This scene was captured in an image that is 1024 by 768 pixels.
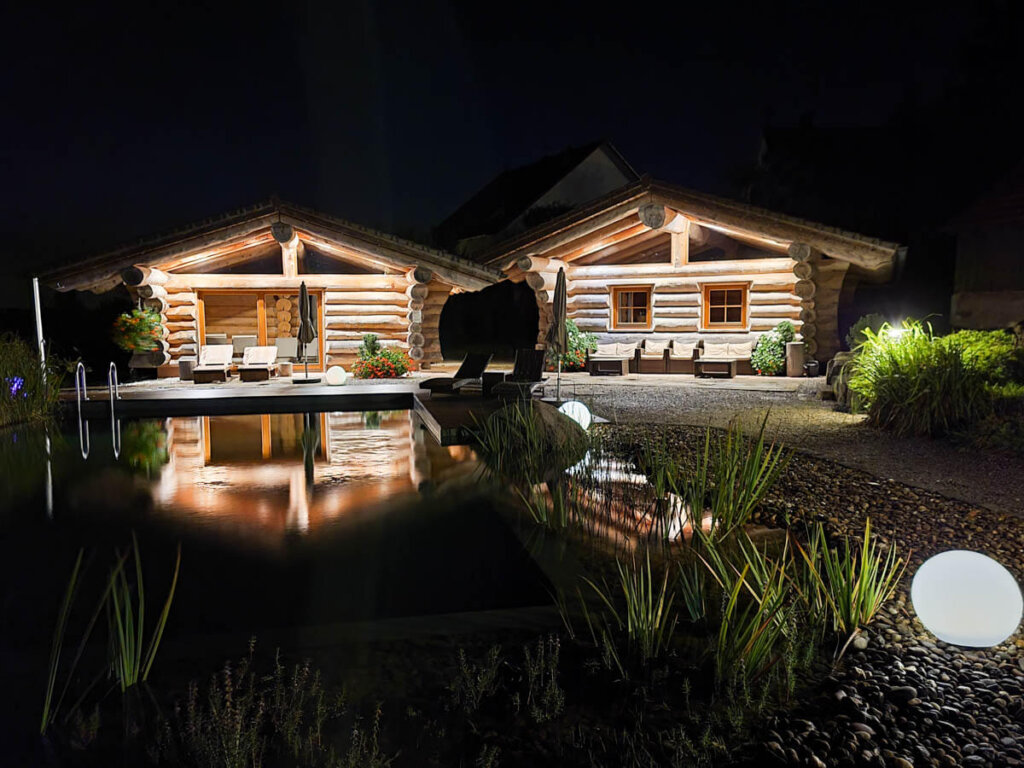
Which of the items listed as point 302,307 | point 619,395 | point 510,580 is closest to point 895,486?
point 510,580

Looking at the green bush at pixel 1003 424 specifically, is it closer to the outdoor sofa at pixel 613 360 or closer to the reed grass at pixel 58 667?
the reed grass at pixel 58 667

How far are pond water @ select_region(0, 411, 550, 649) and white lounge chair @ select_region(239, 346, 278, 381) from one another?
5988 millimetres

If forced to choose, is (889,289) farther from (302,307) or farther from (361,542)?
(361,542)

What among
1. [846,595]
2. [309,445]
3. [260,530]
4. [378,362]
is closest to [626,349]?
[378,362]

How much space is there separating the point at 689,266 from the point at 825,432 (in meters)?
9.10

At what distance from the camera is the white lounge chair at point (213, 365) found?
1426cm

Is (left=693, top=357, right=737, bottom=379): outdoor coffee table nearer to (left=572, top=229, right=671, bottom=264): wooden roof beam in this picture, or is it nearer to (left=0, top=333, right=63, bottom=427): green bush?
(left=572, top=229, right=671, bottom=264): wooden roof beam

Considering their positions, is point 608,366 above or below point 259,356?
below

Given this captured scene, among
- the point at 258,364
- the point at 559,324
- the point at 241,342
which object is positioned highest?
the point at 559,324

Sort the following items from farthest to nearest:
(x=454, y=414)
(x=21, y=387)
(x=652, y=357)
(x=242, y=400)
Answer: (x=652, y=357) → (x=242, y=400) → (x=21, y=387) → (x=454, y=414)

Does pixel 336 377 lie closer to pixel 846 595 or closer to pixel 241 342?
pixel 241 342

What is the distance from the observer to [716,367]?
1433cm

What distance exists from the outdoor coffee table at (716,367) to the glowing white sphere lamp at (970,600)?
37.9 ft

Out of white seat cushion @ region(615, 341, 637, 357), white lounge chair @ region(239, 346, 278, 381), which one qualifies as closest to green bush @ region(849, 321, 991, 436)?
white seat cushion @ region(615, 341, 637, 357)
